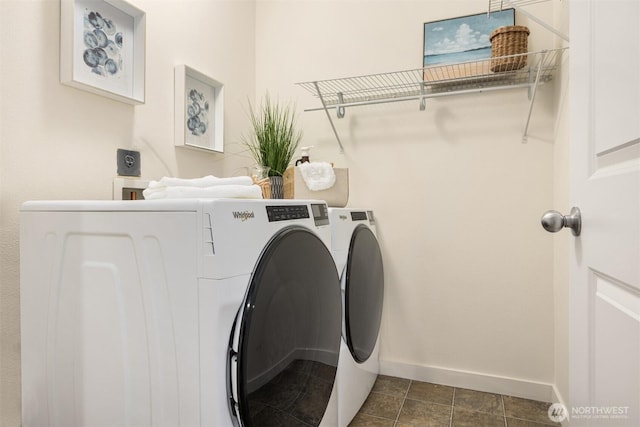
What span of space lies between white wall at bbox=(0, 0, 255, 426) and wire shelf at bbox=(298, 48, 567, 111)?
0.72 meters

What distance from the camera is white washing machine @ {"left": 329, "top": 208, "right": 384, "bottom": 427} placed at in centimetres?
149

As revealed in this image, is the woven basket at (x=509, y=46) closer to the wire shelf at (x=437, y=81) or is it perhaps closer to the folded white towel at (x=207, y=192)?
the wire shelf at (x=437, y=81)

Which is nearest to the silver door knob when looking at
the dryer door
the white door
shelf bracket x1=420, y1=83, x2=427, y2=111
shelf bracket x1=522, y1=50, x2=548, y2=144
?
the white door

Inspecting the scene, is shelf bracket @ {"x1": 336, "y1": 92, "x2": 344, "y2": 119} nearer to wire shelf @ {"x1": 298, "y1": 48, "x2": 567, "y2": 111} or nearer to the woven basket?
wire shelf @ {"x1": 298, "y1": 48, "x2": 567, "y2": 111}

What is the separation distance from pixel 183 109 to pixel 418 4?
1.41m

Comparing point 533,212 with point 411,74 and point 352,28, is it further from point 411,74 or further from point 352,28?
point 352,28

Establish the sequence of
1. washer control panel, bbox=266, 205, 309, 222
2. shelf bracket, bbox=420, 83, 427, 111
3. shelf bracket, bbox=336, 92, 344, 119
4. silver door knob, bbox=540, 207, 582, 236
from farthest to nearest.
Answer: shelf bracket, bbox=336, 92, 344, 119 < shelf bracket, bbox=420, 83, 427, 111 < washer control panel, bbox=266, 205, 309, 222 < silver door knob, bbox=540, 207, 582, 236

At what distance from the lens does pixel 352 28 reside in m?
2.23

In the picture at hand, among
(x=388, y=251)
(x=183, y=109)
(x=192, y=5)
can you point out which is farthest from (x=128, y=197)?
(x=388, y=251)

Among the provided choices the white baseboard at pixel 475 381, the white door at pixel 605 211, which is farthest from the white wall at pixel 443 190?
the white door at pixel 605 211

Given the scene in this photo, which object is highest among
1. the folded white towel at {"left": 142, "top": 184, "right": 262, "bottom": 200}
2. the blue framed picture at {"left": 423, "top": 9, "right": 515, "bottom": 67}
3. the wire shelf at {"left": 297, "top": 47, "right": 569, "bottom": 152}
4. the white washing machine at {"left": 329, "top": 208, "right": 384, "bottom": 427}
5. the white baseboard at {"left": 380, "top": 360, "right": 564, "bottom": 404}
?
the blue framed picture at {"left": 423, "top": 9, "right": 515, "bottom": 67}

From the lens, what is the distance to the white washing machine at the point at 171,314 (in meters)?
0.81

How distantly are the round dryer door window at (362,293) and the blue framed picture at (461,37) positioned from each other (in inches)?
40.0

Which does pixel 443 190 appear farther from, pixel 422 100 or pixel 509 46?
pixel 509 46
